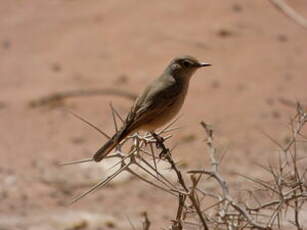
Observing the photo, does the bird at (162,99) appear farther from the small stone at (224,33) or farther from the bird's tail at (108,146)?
the small stone at (224,33)

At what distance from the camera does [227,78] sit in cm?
1210

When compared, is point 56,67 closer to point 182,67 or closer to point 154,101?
point 182,67

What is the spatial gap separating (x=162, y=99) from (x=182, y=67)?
0.46m

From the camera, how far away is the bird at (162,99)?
5215mm

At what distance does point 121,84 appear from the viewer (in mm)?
12031

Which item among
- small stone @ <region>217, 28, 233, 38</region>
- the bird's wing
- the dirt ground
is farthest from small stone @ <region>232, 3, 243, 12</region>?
the bird's wing

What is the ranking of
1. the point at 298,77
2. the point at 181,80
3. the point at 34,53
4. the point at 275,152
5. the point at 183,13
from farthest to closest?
1. the point at 183,13
2. the point at 34,53
3. the point at 298,77
4. the point at 275,152
5. the point at 181,80

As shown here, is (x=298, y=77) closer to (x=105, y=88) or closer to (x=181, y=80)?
(x=105, y=88)

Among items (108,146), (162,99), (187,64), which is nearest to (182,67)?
(187,64)

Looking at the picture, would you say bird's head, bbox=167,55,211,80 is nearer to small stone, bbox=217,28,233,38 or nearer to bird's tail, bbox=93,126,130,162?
bird's tail, bbox=93,126,130,162

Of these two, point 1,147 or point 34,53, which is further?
point 34,53

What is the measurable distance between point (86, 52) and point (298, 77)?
358 centimetres

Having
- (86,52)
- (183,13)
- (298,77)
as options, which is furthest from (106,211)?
(183,13)

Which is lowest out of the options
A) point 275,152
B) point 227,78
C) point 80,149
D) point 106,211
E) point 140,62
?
point 106,211
